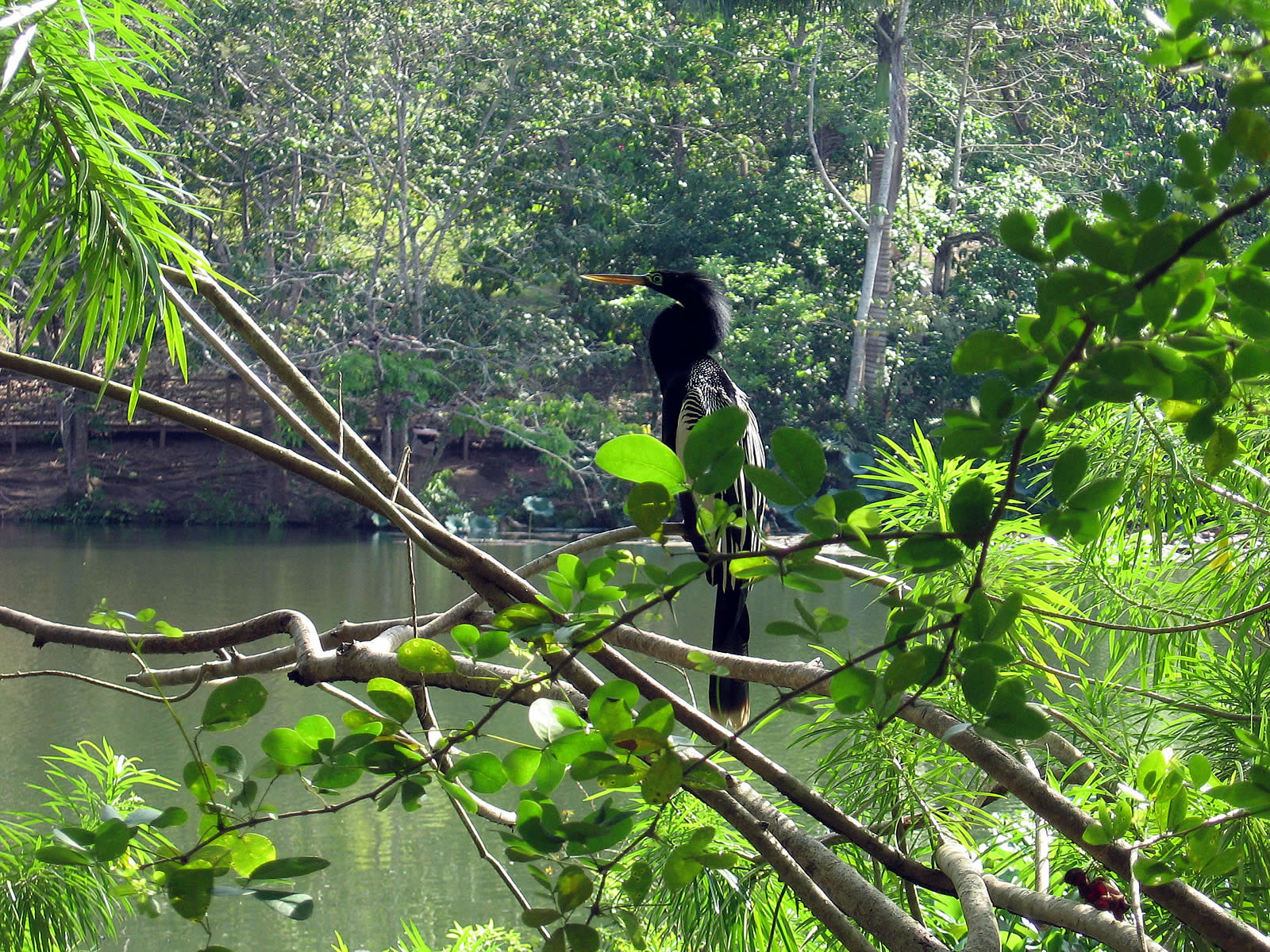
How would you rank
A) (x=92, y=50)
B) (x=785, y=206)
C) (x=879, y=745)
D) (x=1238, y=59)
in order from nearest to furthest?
(x=1238, y=59) → (x=92, y=50) → (x=879, y=745) → (x=785, y=206)

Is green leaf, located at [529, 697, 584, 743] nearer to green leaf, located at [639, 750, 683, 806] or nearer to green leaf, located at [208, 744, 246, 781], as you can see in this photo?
green leaf, located at [639, 750, 683, 806]

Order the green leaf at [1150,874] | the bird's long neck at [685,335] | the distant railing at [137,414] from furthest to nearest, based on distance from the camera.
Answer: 1. the distant railing at [137,414]
2. the bird's long neck at [685,335]
3. the green leaf at [1150,874]

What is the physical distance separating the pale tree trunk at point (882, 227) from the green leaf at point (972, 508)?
35.9 ft

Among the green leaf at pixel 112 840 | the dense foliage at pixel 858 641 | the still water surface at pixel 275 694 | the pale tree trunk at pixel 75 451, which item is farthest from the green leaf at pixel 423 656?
the pale tree trunk at pixel 75 451

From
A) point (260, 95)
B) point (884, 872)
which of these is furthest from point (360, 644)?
point (260, 95)

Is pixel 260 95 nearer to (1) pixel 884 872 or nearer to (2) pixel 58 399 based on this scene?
(2) pixel 58 399

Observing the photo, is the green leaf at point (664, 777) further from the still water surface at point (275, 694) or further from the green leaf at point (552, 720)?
the still water surface at point (275, 694)

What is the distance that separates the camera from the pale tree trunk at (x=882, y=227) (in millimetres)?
10836

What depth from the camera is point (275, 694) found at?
5695 mm

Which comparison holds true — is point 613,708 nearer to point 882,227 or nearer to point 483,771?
point 483,771

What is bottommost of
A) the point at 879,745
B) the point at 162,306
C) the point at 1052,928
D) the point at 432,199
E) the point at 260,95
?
the point at 1052,928

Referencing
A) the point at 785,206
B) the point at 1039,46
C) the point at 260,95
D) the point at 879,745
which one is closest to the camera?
the point at 879,745

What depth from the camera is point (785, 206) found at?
11586 millimetres

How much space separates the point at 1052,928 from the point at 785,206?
11.2 metres
